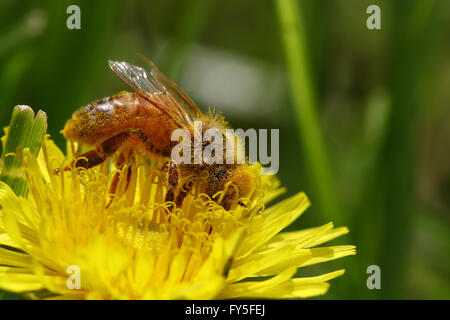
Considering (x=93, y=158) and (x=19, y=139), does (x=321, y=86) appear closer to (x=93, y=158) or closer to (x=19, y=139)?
(x=93, y=158)

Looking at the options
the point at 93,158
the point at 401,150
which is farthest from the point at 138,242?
the point at 401,150

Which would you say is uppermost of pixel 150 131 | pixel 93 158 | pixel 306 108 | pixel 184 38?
pixel 184 38

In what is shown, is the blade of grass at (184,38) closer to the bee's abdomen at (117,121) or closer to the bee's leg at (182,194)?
the bee's abdomen at (117,121)

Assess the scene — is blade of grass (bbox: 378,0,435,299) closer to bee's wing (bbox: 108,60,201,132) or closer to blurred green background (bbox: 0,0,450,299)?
blurred green background (bbox: 0,0,450,299)

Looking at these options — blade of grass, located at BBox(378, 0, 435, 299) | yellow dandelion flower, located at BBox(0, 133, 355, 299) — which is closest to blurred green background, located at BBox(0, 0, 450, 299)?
blade of grass, located at BBox(378, 0, 435, 299)

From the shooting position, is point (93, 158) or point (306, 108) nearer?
point (93, 158)
